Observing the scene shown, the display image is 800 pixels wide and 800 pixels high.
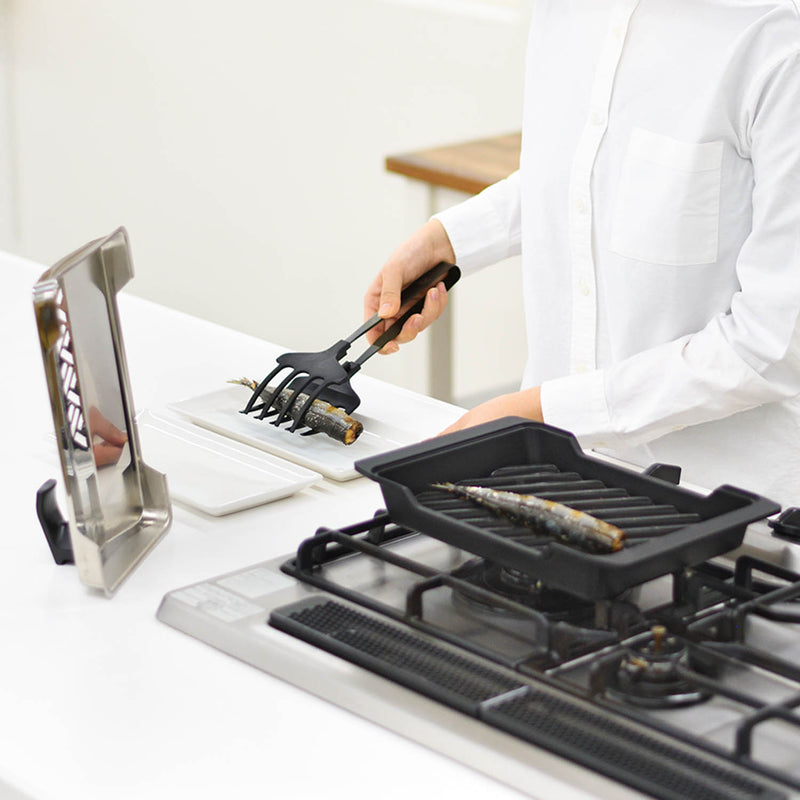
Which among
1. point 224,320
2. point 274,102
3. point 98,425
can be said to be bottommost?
point 224,320

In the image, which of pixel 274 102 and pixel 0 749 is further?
pixel 274 102

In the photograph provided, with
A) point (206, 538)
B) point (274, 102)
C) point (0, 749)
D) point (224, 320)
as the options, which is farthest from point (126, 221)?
point (0, 749)

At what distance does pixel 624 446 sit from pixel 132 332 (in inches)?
26.8

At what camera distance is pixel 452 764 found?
802 mm

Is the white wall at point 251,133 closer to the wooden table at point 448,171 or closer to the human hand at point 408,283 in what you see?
the wooden table at point 448,171

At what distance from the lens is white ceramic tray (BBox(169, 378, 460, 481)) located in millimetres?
1325

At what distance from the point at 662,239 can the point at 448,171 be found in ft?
4.82

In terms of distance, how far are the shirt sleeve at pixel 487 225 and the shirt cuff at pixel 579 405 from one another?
41cm

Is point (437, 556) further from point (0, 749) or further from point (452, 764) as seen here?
point (0, 749)

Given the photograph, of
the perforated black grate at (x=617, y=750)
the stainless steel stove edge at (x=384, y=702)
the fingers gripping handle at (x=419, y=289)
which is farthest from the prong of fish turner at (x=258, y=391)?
the perforated black grate at (x=617, y=750)

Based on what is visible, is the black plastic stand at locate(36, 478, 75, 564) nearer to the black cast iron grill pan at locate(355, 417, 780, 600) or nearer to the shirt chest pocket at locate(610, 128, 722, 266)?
the black cast iron grill pan at locate(355, 417, 780, 600)

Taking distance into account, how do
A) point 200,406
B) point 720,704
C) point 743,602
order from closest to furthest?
point 720,704, point 743,602, point 200,406

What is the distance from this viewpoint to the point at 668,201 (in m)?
1.44

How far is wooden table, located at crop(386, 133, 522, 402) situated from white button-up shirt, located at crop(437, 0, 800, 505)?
1135 millimetres
